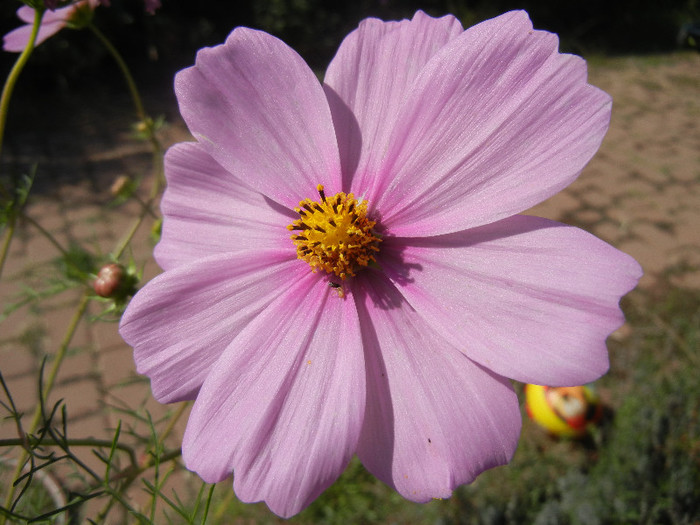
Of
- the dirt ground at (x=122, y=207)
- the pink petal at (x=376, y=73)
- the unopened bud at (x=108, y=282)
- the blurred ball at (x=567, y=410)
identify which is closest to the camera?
the pink petal at (x=376, y=73)

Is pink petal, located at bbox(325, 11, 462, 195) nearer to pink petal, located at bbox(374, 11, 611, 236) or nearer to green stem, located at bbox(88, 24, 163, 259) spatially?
pink petal, located at bbox(374, 11, 611, 236)

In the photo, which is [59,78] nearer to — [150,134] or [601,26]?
[150,134]

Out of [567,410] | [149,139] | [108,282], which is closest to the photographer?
[108,282]

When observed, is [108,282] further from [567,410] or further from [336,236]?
[567,410]

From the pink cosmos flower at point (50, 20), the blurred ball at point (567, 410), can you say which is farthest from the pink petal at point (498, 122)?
the blurred ball at point (567, 410)

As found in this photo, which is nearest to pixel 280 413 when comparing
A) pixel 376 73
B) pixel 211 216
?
pixel 211 216

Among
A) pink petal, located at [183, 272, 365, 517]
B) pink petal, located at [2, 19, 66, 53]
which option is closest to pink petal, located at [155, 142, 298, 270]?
Answer: pink petal, located at [183, 272, 365, 517]

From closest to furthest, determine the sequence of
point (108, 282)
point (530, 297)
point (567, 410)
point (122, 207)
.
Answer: point (530, 297), point (108, 282), point (567, 410), point (122, 207)

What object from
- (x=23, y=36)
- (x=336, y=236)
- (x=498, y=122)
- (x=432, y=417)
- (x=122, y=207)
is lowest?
(x=122, y=207)

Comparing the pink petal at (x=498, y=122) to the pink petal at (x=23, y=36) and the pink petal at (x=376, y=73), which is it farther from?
the pink petal at (x=23, y=36)
